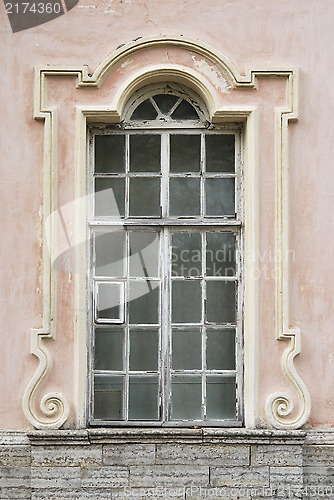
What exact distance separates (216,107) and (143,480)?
9.46 feet

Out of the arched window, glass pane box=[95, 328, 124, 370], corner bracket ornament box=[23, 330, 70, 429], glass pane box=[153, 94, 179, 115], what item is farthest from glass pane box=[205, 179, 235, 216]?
corner bracket ornament box=[23, 330, 70, 429]

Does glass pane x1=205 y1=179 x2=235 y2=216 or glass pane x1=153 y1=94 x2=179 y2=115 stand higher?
glass pane x1=153 y1=94 x2=179 y2=115

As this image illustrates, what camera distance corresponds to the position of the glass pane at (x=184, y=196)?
8.21 m

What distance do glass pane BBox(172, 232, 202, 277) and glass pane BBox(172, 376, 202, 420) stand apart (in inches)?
32.7

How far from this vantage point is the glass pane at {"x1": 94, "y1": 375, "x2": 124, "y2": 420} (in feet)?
26.4

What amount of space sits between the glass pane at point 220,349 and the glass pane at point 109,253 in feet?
2.88

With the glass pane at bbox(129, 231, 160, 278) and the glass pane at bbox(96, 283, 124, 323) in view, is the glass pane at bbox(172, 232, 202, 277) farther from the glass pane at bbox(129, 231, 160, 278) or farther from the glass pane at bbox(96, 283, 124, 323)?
the glass pane at bbox(96, 283, 124, 323)

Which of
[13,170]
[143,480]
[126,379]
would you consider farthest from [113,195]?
[143,480]

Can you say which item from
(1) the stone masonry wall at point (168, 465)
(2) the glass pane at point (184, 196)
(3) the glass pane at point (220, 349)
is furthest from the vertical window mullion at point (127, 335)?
(3) the glass pane at point (220, 349)

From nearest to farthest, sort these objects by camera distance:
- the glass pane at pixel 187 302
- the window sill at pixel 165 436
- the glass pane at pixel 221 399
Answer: the window sill at pixel 165 436
the glass pane at pixel 221 399
the glass pane at pixel 187 302

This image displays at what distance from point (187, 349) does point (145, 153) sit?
1.58 m

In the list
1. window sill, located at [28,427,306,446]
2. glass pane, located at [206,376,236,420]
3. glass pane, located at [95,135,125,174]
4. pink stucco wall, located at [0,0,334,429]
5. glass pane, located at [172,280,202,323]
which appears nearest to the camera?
window sill, located at [28,427,306,446]

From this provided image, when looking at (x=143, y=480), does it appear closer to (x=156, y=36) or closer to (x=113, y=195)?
(x=113, y=195)

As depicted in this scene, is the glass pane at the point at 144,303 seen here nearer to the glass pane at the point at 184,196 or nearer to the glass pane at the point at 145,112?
the glass pane at the point at 184,196
